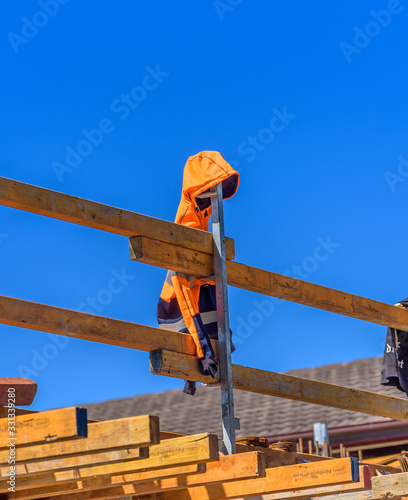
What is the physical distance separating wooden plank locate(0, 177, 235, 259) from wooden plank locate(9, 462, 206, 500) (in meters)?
1.61

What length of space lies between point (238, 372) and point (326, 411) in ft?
28.5

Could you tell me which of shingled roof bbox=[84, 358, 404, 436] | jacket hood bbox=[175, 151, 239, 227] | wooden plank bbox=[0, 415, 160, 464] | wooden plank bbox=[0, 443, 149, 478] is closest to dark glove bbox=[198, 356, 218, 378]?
jacket hood bbox=[175, 151, 239, 227]

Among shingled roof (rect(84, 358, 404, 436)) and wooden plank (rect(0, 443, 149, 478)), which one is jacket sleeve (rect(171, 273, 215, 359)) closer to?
wooden plank (rect(0, 443, 149, 478))

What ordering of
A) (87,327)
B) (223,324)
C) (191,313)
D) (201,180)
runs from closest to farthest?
(87,327) < (191,313) < (223,324) < (201,180)

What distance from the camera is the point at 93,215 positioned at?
6082 millimetres

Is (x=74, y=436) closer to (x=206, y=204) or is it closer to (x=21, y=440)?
(x=21, y=440)

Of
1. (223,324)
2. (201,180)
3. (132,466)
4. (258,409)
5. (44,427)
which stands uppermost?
(201,180)

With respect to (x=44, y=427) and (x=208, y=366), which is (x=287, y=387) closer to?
(x=208, y=366)

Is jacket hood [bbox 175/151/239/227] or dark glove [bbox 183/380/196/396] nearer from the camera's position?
dark glove [bbox 183/380/196/396]

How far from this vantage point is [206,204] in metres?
7.19

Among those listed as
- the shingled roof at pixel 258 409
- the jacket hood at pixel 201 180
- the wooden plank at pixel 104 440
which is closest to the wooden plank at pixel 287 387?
the jacket hood at pixel 201 180

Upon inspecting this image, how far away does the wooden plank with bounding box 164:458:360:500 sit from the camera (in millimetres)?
5637

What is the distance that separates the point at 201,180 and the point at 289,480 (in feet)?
7.74

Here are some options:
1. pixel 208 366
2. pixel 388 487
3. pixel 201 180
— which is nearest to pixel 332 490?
pixel 388 487
